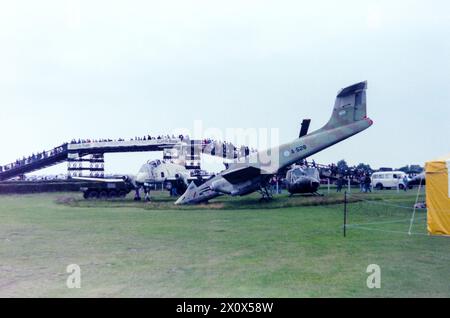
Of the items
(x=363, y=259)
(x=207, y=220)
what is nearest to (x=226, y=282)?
(x=363, y=259)

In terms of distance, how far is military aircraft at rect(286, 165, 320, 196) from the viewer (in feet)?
96.0

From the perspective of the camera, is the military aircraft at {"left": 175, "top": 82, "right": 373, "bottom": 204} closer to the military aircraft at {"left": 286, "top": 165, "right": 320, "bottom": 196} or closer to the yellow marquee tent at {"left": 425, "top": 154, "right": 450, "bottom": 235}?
the military aircraft at {"left": 286, "top": 165, "right": 320, "bottom": 196}

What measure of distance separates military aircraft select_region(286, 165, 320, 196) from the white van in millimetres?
17460

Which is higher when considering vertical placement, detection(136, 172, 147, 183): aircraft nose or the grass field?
detection(136, 172, 147, 183): aircraft nose

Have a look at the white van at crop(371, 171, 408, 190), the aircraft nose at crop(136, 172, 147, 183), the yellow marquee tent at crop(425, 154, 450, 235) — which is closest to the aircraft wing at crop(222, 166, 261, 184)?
the aircraft nose at crop(136, 172, 147, 183)

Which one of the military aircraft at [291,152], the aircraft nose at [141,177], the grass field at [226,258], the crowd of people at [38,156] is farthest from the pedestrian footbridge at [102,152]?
the grass field at [226,258]

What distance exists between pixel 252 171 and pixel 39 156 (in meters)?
34.8

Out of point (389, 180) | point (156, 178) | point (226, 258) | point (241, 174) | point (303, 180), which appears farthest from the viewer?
point (389, 180)

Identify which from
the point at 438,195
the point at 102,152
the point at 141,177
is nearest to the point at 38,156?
the point at 102,152

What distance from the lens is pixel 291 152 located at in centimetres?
2573

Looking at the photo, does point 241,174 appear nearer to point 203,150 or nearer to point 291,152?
point 291,152

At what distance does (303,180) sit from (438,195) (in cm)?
1642

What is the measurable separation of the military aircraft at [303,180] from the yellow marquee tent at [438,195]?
16.2 meters

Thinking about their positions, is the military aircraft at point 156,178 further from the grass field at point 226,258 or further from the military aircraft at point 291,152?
the grass field at point 226,258
